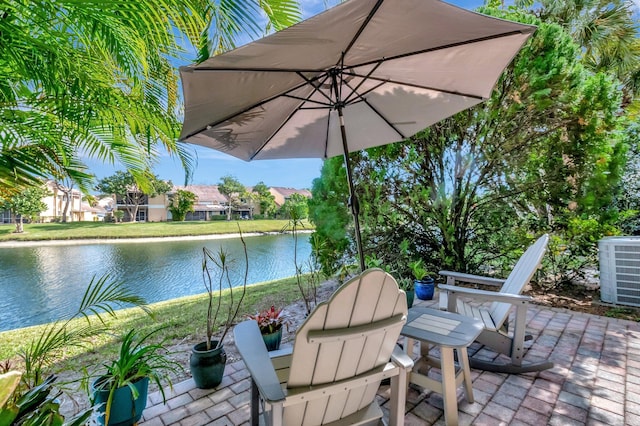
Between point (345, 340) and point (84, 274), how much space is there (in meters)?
11.1

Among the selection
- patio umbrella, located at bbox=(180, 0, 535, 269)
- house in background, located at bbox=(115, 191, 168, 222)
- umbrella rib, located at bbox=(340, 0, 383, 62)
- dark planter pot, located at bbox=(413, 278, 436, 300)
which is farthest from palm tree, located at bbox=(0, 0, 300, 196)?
house in background, located at bbox=(115, 191, 168, 222)

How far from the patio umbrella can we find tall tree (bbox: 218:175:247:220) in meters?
30.8

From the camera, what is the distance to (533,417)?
1.77m

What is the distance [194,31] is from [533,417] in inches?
143

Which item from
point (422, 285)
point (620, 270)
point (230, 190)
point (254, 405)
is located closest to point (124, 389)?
point (254, 405)

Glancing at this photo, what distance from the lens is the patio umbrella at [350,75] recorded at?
1.40 meters

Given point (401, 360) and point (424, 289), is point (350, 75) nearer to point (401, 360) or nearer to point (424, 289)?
point (401, 360)

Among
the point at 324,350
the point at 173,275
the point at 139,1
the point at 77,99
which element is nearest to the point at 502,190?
the point at 324,350

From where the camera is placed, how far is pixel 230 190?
3262cm

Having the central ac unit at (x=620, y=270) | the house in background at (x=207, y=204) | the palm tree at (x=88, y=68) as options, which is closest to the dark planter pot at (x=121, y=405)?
the palm tree at (x=88, y=68)

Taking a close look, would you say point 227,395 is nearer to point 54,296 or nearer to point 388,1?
point 388,1

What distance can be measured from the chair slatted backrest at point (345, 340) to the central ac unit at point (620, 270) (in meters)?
4.21

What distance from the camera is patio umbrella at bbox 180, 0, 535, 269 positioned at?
1.40 metres

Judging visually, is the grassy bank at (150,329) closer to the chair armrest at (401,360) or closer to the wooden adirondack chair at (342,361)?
the wooden adirondack chair at (342,361)
